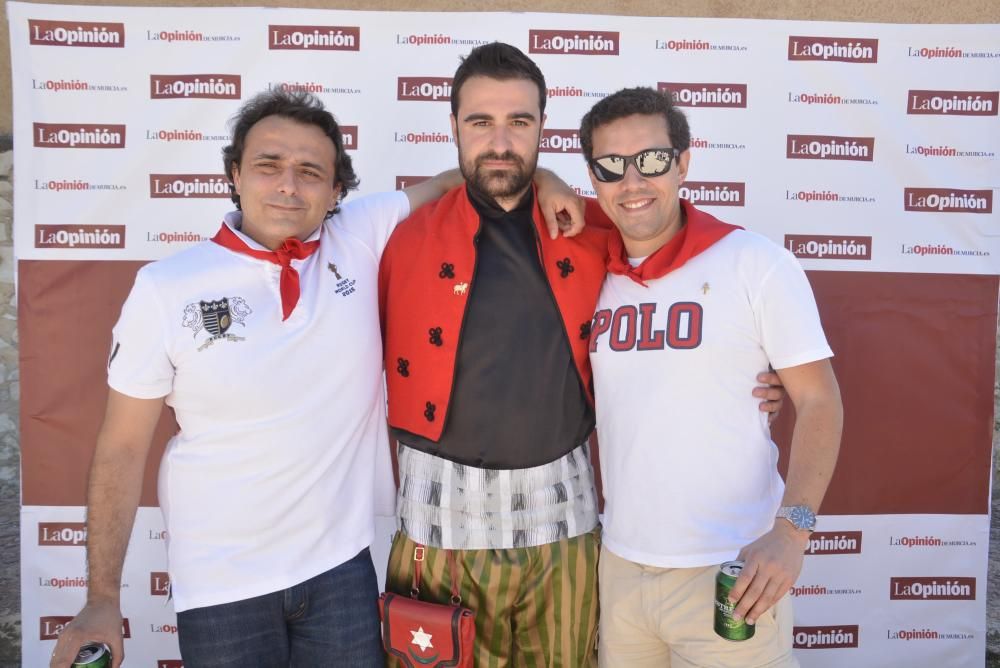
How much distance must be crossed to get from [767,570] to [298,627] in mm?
1167

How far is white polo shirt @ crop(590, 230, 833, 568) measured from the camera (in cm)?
179

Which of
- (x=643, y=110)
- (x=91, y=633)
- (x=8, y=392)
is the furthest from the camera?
(x=8, y=392)

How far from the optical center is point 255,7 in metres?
3.14

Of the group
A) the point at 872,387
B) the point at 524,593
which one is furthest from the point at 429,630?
the point at 872,387

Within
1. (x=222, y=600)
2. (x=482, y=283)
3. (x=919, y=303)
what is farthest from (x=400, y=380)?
(x=919, y=303)

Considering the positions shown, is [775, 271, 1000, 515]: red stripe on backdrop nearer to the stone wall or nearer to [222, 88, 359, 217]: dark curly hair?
[222, 88, 359, 217]: dark curly hair

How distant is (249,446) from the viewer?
176cm

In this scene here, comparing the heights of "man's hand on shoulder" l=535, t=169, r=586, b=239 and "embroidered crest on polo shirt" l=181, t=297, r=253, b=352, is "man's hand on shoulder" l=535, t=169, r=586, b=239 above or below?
above

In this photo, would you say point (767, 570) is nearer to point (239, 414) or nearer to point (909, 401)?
point (239, 414)

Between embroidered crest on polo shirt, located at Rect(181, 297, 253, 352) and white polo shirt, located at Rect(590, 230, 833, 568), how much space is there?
3.22 ft

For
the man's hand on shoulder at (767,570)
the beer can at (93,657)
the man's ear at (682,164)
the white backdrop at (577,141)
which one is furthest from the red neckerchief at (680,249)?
the beer can at (93,657)

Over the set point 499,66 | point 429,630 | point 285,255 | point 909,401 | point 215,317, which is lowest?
point 429,630

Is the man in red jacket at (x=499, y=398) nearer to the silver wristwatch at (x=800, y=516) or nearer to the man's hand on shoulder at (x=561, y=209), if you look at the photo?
the man's hand on shoulder at (x=561, y=209)

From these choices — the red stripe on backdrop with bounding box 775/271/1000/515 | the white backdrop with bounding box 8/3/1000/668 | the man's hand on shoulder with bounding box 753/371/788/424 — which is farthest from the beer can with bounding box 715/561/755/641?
the white backdrop with bounding box 8/3/1000/668
